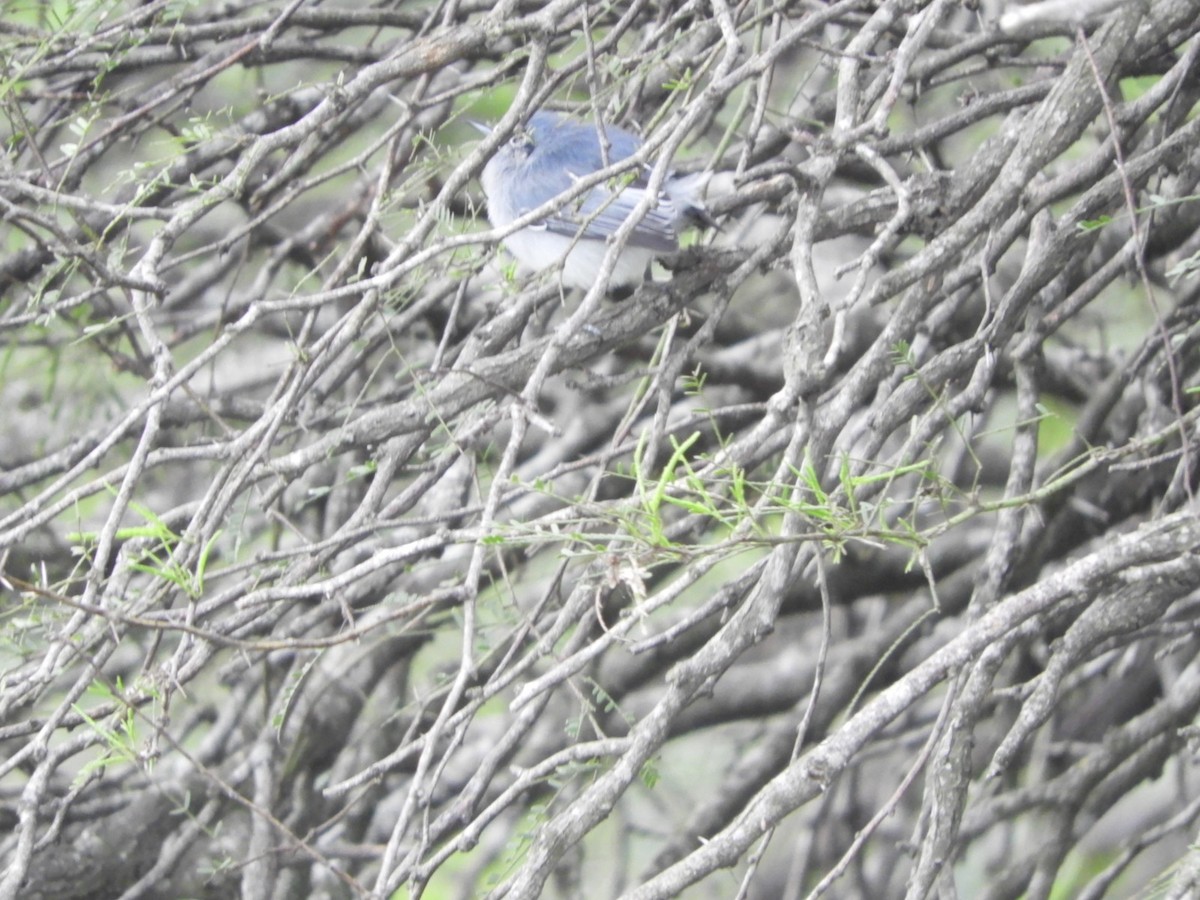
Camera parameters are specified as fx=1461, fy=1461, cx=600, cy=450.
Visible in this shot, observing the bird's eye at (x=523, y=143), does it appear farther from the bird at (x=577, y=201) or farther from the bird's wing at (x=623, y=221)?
the bird's wing at (x=623, y=221)

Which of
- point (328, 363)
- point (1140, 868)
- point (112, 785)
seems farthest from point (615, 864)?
point (328, 363)

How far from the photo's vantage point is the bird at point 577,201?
10.6 ft

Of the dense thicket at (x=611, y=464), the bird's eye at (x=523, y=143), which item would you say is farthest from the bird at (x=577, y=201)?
the dense thicket at (x=611, y=464)

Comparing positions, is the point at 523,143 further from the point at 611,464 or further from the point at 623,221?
the point at 611,464

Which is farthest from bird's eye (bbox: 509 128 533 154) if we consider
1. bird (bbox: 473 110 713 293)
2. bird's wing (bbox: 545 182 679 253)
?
bird's wing (bbox: 545 182 679 253)

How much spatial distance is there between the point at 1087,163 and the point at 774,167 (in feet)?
2.35

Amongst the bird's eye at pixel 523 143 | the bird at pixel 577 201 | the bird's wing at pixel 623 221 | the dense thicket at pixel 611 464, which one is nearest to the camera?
the dense thicket at pixel 611 464

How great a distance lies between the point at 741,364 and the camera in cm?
461

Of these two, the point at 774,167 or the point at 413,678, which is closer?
the point at 774,167

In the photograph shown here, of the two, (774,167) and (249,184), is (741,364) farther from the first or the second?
(774,167)

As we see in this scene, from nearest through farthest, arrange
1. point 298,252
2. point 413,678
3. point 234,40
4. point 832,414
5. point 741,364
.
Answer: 1. point 832,414
2. point 234,40
3. point 298,252
4. point 741,364
5. point 413,678

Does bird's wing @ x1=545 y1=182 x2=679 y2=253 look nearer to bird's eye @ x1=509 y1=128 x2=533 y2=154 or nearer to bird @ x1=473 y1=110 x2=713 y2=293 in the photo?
bird @ x1=473 y1=110 x2=713 y2=293

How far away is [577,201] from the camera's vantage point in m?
3.08

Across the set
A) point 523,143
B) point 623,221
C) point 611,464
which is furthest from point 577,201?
point 523,143
